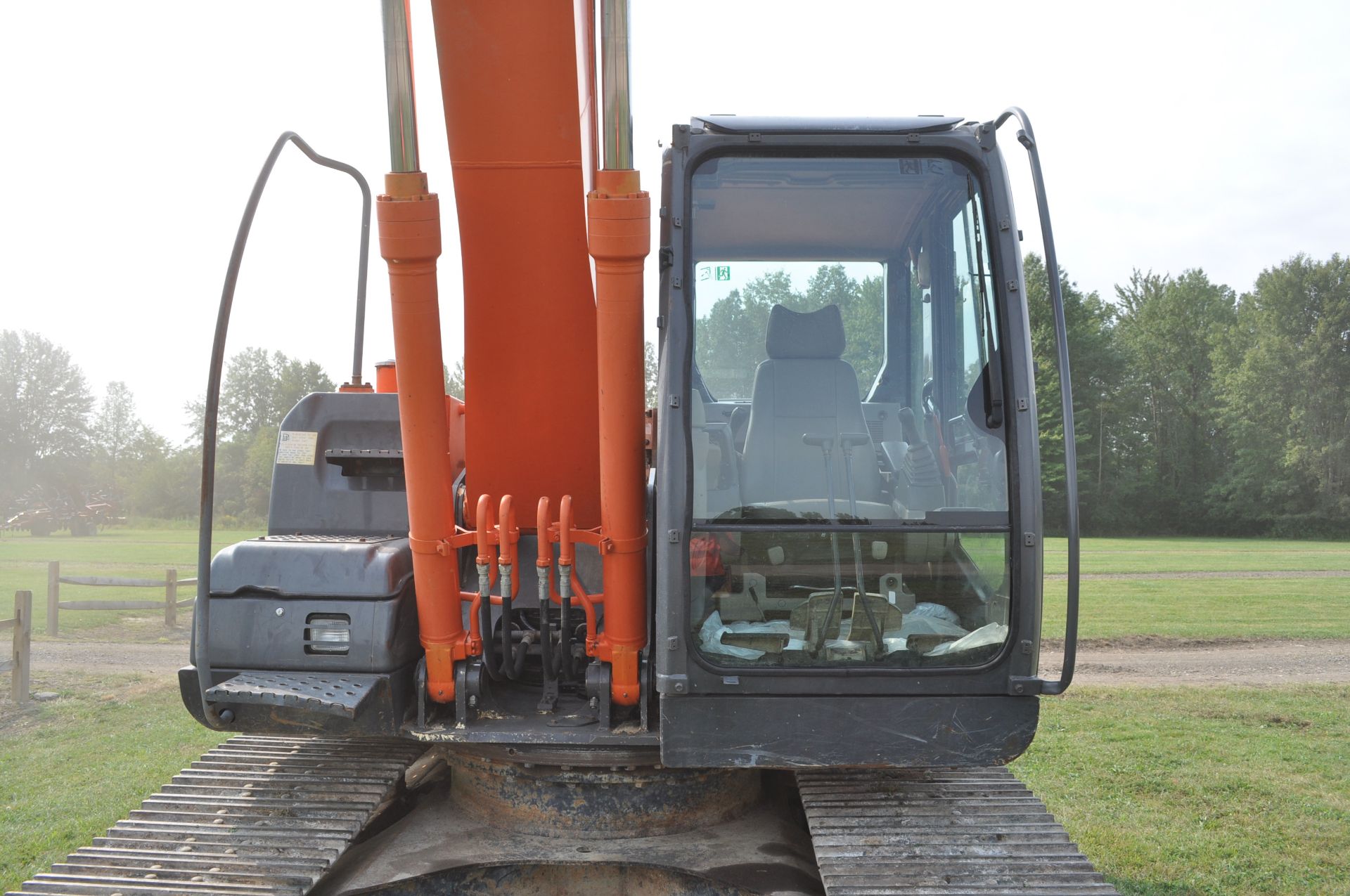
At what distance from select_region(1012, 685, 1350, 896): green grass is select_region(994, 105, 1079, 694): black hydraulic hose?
265 centimetres

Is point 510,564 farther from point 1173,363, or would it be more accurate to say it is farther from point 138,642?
point 1173,363

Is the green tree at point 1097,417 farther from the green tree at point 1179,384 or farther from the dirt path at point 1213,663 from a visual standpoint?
the dirt path at point 1213,663

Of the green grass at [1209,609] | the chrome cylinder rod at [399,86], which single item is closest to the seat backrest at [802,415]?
the chrome cylinder rod at [399,86]

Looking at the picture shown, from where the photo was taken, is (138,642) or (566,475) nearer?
(566,475)

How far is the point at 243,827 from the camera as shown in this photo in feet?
10.0

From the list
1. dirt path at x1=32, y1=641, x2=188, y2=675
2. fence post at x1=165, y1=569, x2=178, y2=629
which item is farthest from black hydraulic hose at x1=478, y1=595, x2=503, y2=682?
fence post at x1=165, y1=569, x2=178, y2=629

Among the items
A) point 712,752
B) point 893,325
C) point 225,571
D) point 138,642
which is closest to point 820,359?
point 893,325

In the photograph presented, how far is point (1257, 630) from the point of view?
12.3 metres

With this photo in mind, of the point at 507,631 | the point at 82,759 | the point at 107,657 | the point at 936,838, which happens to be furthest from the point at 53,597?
the point at 936,838

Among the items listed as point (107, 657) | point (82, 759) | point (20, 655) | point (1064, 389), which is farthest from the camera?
point (107, 657)

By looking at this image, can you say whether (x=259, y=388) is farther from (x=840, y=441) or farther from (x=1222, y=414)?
(x=840, y=441)

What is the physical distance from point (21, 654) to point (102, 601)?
311 cm

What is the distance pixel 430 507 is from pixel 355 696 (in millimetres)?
577

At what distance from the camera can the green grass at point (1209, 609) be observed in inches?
480
